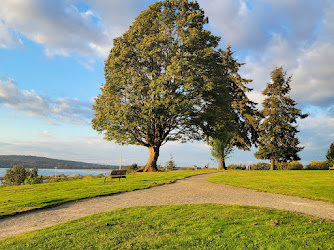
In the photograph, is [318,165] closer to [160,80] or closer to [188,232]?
[160,80]

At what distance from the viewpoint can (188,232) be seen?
605 cm

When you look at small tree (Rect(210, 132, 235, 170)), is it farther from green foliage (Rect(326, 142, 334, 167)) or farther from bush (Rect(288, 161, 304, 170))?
green foliage (Rect(326, 142, 334, 167))

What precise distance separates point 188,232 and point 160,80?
747 inches

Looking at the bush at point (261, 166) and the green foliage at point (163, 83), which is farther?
the bush at point (261, 166)

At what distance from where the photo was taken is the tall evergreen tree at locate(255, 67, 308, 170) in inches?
1543

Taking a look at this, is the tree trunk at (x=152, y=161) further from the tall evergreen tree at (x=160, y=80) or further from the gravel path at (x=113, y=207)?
the gravel path at (x=113, y=207)

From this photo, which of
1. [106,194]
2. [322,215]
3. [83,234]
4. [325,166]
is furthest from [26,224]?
[325,166]

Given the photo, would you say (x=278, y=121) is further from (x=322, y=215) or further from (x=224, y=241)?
(x=224, y=241)

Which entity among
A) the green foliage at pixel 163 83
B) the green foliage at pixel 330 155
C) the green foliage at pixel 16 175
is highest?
the green foliage at pixel 163 83

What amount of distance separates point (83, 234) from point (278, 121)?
132 feet

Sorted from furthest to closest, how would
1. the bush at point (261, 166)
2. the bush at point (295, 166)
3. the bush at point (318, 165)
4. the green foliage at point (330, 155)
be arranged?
1. the bush at point (261, 166)
2. the bush at point (295, 166)
3. the bush at point (318, 165)
4. the green foliage at point (330, 155)

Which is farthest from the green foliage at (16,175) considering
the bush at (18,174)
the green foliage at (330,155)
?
the green foliage at (330,155)

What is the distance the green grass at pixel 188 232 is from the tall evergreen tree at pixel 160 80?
53.6ft

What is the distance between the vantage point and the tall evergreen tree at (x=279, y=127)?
3919 cm
